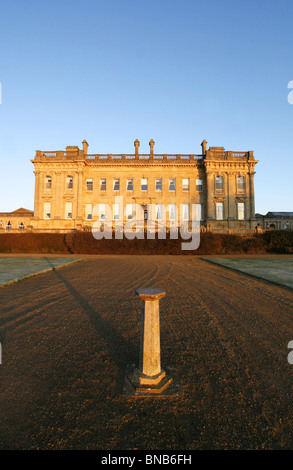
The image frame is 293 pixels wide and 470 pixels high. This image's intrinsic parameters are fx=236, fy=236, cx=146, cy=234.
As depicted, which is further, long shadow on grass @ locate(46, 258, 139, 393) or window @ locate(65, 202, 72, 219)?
window @ locate(65, 202, 72, 219)

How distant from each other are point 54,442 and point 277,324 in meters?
3.99

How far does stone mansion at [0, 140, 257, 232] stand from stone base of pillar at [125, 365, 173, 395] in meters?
33.9

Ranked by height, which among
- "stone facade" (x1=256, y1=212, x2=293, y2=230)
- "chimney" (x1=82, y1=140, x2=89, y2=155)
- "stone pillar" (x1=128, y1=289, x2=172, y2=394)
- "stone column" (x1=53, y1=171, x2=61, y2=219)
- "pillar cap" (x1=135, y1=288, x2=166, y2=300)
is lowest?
"stone pillar" (x1=128, y1=289, x2=172, y2=394)

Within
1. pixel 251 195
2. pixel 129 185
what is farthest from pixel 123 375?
pixel 251 195

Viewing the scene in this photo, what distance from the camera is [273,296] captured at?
246 inches

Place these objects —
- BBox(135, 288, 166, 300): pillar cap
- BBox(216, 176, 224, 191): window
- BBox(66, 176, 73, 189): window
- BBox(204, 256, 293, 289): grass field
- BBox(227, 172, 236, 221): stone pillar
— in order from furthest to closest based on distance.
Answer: BBox(66, 176, 73, 189): window, BBox(216, 176, 224, 191): window, BBox(227, 172, 236, 221): stone pillar, BBox(204, 256, 293, 289): grass field, BBox(135, 288, 166, 300): pillar cap

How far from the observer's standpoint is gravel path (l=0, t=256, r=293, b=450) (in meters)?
1.90

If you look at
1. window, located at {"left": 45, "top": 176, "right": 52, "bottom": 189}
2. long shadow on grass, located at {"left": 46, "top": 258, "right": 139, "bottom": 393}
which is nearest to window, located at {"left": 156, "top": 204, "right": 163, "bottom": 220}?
window, located at {"left": 45, "top": 176, "right": 52, "bottom": 189}

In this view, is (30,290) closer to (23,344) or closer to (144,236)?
(23,344)

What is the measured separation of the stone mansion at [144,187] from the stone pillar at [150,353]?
3381 centimetres

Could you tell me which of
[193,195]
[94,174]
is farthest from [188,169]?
[94,174]

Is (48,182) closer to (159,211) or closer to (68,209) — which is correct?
(68,209)

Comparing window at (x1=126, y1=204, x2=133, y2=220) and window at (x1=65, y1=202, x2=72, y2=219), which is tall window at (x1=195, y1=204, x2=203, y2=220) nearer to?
window at (x1=126, y1=204, x2=133, y2=220)

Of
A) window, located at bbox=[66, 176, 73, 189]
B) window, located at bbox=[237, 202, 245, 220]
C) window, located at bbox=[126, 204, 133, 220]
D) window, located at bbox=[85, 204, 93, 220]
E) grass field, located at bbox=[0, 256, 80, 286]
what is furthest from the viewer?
window, located at bbox=[66, 176, 73, 189]
